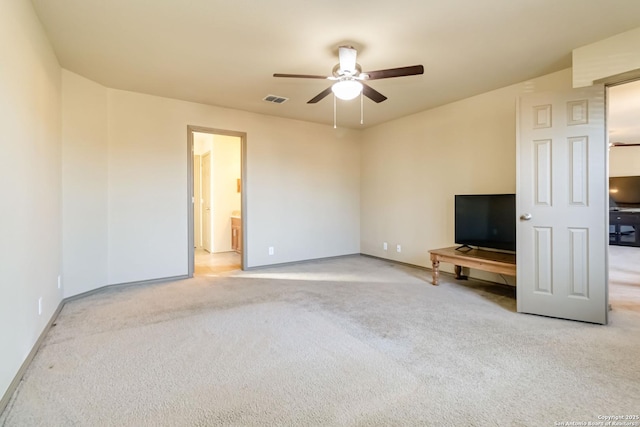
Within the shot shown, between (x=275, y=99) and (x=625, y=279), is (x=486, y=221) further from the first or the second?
(x=275, y=99)

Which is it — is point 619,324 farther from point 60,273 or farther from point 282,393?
point 60,273

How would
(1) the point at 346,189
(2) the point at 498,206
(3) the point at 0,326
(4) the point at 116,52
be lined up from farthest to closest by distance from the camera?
(1) the point at 346,189 < (2) the point at 498,206 < (4) the point at 116,52 < (3) the point at 0,326

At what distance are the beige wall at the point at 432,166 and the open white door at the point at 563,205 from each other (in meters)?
0.79

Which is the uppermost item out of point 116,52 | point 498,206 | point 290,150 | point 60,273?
point 116,52

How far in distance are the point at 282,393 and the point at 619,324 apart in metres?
3.03

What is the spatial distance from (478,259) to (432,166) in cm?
178

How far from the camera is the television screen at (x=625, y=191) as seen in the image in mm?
7659

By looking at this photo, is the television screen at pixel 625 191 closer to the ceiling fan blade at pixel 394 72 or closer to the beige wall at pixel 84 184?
the ceiling fan blade at pixel 394 72

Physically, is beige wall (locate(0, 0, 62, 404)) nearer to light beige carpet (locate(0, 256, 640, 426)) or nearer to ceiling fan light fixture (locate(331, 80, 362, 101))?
light beige carpet (locate(0, 256, 640, 426))

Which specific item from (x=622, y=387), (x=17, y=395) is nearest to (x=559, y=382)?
(x=622, y=387)

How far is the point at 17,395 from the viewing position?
1726mm

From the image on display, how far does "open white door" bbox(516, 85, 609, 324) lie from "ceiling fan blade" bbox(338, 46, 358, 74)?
1.74m

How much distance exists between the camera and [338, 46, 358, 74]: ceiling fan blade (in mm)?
2658

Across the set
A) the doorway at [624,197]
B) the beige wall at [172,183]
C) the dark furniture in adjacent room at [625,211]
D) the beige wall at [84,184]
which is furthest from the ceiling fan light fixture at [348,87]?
the dark furniture in adjacent room at [625,211]
